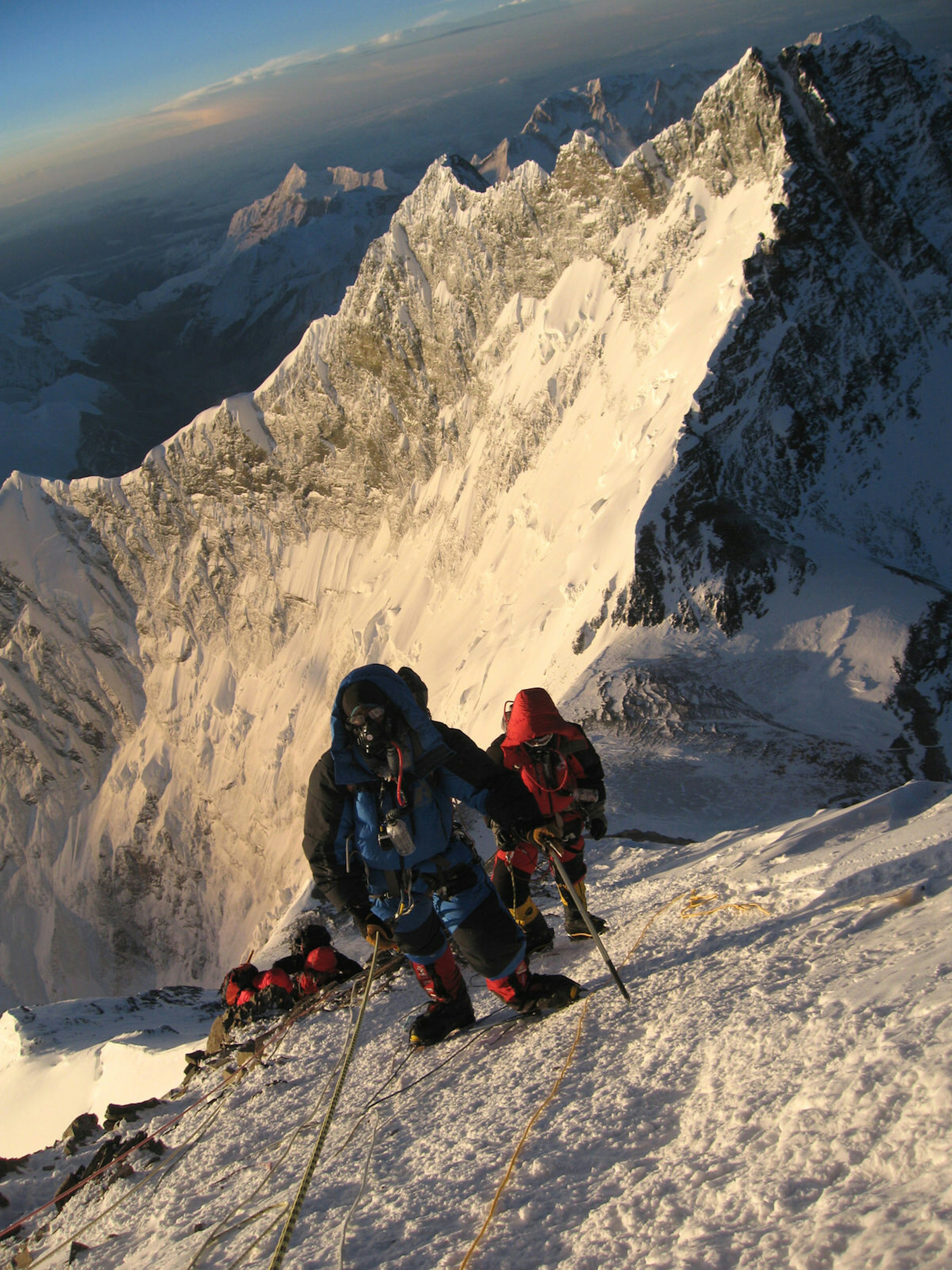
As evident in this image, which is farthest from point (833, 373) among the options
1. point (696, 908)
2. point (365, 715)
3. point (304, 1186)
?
point (304, 1186)

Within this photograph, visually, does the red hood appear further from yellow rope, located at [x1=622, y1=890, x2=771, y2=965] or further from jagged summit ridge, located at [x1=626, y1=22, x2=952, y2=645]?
jagged summit ridge, located at [x1=626, y1=22, x2=952, y2=645]

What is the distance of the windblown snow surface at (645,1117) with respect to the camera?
2.69 metres

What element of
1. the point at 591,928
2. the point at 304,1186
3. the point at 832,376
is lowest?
the point at 832,376

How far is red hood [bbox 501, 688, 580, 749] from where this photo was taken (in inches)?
254

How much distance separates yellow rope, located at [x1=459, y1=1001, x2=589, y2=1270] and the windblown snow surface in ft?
0.06

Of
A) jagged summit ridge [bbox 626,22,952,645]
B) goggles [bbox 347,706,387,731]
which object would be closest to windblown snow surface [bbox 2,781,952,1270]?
goggles [bbox 347,706,387,731]

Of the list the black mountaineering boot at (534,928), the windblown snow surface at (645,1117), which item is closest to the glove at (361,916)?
the windblown snow surface at (645,1117)

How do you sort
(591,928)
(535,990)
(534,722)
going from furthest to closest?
(534,722) → (535,990) → (591,928)

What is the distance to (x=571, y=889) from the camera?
5.55m

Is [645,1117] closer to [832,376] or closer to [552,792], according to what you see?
[552,792]

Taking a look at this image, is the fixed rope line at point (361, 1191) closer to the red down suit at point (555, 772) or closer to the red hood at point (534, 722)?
the red down suit at point (555, 772)

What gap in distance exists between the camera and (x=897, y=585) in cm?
2047

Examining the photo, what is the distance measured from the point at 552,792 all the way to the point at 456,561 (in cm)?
3323

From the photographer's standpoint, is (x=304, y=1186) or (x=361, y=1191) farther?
(x=361, y=1191)
